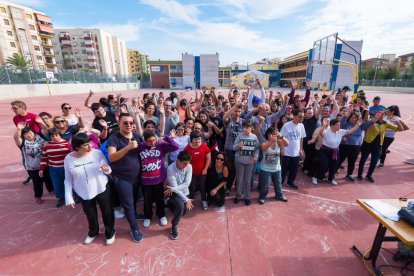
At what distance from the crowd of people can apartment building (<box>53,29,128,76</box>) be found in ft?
242

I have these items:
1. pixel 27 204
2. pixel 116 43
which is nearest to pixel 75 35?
pixel 116 43

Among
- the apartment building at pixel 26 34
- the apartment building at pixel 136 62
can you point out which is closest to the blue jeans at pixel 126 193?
the apartment building at pixel 26 34

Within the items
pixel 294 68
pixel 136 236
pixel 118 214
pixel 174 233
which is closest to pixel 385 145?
pixel 174 233

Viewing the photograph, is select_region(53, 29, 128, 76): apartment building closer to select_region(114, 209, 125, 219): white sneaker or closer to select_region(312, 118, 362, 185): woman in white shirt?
select_region(114, 209, 125, 219): white sneaker

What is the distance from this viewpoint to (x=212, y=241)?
320 centimetres

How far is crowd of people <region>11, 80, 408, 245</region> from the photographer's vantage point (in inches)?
114

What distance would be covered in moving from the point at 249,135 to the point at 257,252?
1.98 meters

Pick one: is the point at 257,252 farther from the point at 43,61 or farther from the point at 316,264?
the point at 43,61

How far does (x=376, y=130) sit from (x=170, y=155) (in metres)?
4.89

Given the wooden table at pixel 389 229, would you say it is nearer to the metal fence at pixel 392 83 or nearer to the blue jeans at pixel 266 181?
the blue jeans at pixel 266 181

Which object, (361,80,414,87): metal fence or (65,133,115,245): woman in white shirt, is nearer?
(65,133,115,245): woman in white shirt

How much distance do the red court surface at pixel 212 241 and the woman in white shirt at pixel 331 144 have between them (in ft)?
2.13

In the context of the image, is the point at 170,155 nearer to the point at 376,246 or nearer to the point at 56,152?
the point at 56,152

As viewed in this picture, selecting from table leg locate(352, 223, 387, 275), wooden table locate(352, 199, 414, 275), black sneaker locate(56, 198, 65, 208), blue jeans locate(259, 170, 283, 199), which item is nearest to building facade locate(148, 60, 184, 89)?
black sneaker locate(56, 198, 65, 208)
